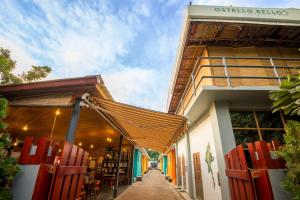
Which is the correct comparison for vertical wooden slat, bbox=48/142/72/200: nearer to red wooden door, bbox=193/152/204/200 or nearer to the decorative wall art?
the decorative wall art

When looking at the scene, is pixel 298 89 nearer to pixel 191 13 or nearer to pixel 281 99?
pixel 281 99

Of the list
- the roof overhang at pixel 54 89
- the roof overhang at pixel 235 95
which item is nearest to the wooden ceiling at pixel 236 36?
the roof overhang at pixel 235 95

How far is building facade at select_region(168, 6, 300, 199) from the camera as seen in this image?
5324 millimetres

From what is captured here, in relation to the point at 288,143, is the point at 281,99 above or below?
above

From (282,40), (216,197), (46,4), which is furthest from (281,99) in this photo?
(46,4)

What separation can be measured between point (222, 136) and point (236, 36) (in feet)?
14.6

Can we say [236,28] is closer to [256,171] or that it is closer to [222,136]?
[222,136]

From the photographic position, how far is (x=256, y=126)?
5602mm

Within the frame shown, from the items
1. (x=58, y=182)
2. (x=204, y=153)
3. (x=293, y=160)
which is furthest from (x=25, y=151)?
(x=204, y=153)

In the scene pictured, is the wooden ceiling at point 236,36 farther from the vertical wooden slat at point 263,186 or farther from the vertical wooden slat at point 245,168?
the vertical wooden slat at point 263,186

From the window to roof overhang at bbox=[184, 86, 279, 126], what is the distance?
416 millimetres

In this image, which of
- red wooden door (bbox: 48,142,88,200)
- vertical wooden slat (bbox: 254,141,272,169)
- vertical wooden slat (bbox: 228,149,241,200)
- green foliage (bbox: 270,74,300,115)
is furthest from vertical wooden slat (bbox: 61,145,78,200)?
green foliage (bbox: 270,74,300,115)

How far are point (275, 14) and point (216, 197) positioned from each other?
726 cm

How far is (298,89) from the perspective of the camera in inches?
112
